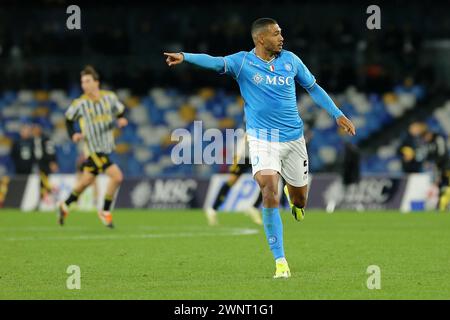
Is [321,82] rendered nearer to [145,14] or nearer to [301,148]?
[145,14]

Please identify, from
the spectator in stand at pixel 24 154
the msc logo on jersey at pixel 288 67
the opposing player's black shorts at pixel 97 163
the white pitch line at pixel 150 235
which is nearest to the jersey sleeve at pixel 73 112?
the opposing player's black shorts at pixel 97 163

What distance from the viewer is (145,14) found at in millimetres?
35312

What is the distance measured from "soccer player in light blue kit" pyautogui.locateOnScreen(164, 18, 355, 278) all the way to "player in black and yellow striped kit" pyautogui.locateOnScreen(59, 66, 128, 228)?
7391 mm

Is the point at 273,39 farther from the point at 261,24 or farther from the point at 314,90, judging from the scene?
the point at 314,90

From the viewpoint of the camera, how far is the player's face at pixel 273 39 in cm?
1041

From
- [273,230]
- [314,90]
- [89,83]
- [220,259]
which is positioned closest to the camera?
[273,230]

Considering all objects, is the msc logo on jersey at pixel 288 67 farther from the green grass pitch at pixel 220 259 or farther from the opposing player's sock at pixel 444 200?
the opposing player's sock at pixel 444 200

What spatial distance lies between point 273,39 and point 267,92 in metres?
0.52

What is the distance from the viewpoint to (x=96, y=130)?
17812 mm

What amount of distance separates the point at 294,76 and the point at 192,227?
8219 mm

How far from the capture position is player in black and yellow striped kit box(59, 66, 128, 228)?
17.7 metres

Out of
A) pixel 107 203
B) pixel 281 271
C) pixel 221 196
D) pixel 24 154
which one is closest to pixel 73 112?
pixel 107 203

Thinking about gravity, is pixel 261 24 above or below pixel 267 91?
above
